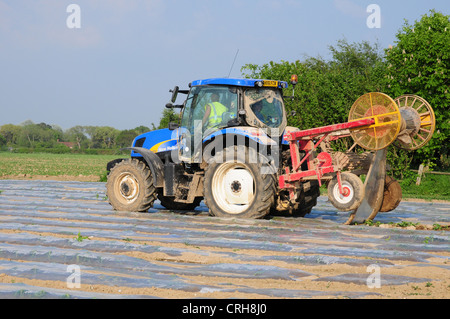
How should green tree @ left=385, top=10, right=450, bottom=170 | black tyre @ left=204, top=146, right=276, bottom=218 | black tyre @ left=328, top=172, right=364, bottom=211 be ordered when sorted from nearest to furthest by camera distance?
black tyre @ left=328, top=172, right=364, bottom=211
black tyre @ left=204, top=146, right=276, bottom=218
green tree @ left=385, top=10, right=450, bottom=170

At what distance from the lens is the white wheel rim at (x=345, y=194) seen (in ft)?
25.6

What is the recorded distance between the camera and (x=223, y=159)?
28.3 ft

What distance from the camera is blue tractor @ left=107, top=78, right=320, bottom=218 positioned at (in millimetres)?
8477

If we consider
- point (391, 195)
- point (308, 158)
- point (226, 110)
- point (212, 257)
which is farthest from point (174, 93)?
point (212, 257)

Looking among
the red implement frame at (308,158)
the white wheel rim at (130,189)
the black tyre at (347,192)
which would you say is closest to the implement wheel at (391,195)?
the black tyre at (347,192)

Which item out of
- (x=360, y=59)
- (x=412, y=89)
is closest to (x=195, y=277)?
(x=412, y=89)

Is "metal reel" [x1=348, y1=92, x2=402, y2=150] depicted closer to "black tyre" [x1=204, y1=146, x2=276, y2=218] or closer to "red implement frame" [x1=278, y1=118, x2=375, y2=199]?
"red implement frame" [x1=278, y1=118, x2=375, y2=199]

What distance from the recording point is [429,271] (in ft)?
17.5

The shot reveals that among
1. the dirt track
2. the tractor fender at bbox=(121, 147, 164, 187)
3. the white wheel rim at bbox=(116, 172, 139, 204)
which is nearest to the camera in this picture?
the dirt track

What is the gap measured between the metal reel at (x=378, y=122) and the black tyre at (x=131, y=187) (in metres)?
3.54

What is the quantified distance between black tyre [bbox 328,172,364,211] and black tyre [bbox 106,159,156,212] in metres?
3.13

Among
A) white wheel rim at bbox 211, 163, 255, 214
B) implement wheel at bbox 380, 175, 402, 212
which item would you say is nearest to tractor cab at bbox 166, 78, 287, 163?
white wheel rim at bbox 211, 163, 255, 214

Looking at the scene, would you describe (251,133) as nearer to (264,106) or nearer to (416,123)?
(264,106)

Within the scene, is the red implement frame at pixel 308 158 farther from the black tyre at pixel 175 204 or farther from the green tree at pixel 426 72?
the green tree at pixel 426 72
